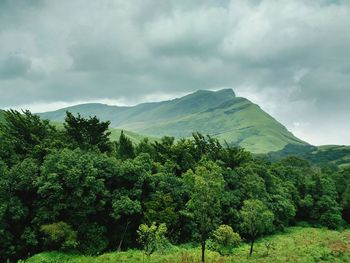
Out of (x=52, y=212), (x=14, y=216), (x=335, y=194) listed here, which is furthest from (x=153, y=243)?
(x=335, y=194)

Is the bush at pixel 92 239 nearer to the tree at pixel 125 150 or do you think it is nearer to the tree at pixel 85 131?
the tree at pixel 85 131

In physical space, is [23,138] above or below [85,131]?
below

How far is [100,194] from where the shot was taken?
41.6m

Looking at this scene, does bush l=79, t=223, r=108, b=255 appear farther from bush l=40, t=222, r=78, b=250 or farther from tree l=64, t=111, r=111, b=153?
tree l=64, t=111, r=111, b=153

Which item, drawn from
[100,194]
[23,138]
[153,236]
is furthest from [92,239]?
[23,138]

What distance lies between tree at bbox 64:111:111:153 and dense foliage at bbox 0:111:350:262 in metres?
0.16

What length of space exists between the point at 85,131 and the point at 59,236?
20.8 metres

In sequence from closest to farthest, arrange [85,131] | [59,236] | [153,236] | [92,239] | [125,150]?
1. [153,236]
2. [59,236]
3. [92,239]
4. [85,131]
5. [125,150]

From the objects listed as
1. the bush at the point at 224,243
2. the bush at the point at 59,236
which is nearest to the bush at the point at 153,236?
the bush at the point at 224,243

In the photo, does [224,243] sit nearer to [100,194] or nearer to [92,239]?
[92,239]

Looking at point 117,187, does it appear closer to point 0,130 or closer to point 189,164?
point 189,164

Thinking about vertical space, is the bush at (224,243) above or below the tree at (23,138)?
below

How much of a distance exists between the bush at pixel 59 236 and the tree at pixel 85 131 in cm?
1637

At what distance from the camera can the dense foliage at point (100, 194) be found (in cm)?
3675
